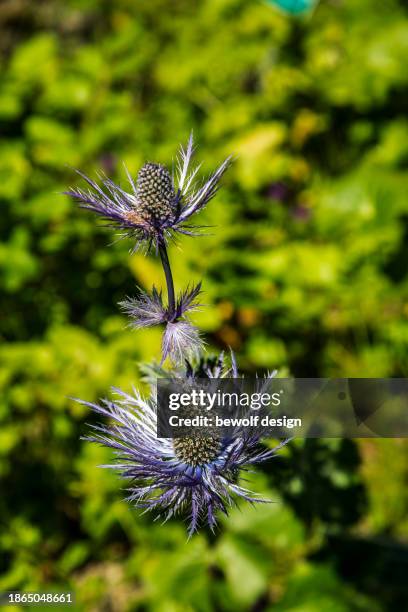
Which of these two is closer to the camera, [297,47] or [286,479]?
[286,479]

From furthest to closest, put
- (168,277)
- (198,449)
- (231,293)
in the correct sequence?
(231,293), (198,449), (168,277)

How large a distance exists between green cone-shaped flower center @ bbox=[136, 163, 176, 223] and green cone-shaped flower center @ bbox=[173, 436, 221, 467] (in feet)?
1.06

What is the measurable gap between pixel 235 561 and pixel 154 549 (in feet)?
1.00

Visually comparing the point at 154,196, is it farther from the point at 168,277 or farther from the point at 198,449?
the point at 198,449

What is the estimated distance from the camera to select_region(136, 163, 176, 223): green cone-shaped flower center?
2.13ft

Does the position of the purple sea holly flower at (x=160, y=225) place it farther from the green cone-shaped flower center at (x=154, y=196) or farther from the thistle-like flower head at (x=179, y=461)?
the thistle-like flower head at (x=179, y=461)

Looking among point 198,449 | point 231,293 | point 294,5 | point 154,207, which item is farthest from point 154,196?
point 294,5

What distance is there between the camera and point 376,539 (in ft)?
4.93

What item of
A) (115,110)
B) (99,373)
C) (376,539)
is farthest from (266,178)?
(376,539)

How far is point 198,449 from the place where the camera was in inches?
31.0

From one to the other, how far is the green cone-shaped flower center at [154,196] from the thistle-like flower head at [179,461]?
25cm

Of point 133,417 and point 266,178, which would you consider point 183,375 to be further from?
point 266,178

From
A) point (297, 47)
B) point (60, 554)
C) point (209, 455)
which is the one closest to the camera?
point (209, 455)

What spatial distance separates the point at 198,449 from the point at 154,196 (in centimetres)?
36
